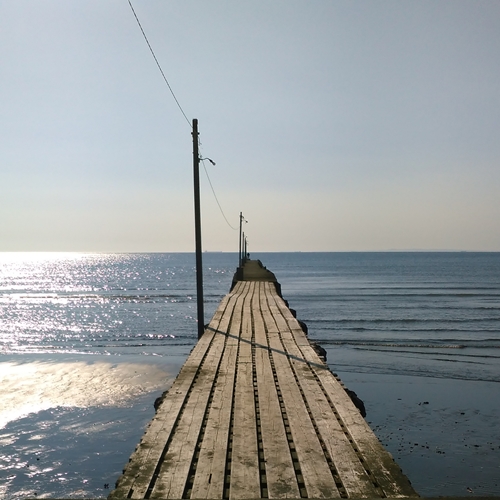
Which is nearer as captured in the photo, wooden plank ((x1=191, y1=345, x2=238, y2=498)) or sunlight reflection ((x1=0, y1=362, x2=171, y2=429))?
wooden plank ((x1=191, y1=345, x2=238, y2=498))

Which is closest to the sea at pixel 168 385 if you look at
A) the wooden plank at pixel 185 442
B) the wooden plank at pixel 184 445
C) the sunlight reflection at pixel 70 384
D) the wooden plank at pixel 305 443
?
the sunlight reflection at pixel 70 384

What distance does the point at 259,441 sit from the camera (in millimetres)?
5539

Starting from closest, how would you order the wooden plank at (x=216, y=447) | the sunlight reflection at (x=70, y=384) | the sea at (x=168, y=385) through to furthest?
the wooden plank at (x=216, y=447)
the sea at (x=168, y=385)
the sunlight reflection at (x=70, y=384)

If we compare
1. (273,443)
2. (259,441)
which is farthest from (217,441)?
(273,443)

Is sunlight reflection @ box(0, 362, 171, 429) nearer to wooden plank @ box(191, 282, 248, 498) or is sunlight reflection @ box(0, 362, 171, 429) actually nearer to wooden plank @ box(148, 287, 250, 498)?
wooden plank @ box(191, 282, 248, 498)

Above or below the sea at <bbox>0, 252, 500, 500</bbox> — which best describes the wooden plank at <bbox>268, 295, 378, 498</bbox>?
above

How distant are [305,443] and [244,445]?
0.65 meters

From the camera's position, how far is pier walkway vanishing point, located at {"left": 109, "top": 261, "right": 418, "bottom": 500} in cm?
442

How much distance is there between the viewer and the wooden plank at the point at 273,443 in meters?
4.41

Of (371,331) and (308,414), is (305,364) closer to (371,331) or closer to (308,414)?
(308,414)

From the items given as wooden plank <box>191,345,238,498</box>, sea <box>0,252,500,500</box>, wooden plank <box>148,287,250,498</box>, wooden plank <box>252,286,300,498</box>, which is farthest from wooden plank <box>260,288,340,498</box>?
sea <box>0,252,500,500</box>

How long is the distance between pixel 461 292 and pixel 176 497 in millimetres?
59832

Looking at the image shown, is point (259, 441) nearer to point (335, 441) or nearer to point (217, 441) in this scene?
point (217, 441)

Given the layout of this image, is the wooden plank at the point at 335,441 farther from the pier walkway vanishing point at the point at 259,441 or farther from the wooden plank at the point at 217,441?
the wooden plank at the point at 217,441
